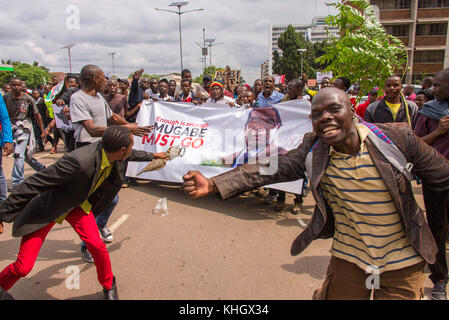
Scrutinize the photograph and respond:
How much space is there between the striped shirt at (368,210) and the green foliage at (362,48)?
215 cm

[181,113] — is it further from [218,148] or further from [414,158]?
[414,158]

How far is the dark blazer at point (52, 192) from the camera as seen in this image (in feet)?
8.38

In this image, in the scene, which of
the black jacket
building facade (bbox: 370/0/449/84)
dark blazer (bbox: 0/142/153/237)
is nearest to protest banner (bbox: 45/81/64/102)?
dark blazer (bbox: 0/142/153/237)

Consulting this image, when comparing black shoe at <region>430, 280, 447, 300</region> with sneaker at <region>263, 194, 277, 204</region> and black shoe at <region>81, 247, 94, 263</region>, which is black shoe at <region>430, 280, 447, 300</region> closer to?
sneaker at <region>263, 194, 277, 204</region>

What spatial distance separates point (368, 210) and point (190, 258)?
7.78ft

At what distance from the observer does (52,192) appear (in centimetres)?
273

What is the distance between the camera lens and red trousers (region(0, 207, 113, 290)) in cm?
262

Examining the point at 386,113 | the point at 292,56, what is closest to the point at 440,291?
the point at 386,113

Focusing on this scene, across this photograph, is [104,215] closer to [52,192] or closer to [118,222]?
[118,222]

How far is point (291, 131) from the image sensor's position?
540 cm

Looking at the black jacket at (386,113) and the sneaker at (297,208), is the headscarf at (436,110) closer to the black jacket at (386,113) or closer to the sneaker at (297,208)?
the black jacket at (386,113)

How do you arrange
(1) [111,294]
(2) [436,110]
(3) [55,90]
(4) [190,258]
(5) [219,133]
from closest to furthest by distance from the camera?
(1) [111,294] → (2) [436,110] → (4) [190,258] → (5) [219,133] → (3) [55,90]

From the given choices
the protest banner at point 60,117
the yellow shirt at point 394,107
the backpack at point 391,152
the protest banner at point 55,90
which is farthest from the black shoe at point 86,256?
the protest banner at point 55,90

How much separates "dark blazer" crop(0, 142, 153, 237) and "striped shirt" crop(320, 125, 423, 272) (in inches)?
74.5
